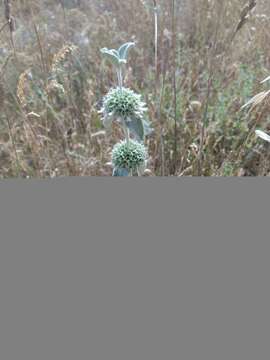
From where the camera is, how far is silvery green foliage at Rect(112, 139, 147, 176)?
0.73 m

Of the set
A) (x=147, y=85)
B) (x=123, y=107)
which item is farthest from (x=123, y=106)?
(x=147, y=85)

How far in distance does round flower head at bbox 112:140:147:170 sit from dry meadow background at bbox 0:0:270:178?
1.75 ft

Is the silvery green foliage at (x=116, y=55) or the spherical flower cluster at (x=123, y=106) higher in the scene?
the silvery green foliage at (x=116, y=55)

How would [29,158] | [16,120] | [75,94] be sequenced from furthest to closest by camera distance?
1. [75,94]
2. [16,120]
3. [29,158]

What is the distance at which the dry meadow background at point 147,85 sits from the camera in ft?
4.70

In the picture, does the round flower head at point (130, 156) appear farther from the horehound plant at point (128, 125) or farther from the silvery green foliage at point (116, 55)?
the silvery green foliage at point (116, 55)

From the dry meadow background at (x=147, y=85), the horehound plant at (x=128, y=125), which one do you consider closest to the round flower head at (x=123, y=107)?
the horehound plant at (x=128, y=125)

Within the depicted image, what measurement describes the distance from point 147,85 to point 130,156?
46.0 inches

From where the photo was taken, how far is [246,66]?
6.04 ft

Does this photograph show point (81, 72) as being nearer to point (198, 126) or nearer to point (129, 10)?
point (129, 10)

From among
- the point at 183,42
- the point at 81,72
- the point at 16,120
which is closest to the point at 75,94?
the point at 81,72

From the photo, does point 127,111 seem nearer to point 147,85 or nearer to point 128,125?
point 128,125

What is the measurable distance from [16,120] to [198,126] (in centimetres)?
77

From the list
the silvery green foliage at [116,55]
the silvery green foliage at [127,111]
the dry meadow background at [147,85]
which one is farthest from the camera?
the dry meadow background at [147,85]
